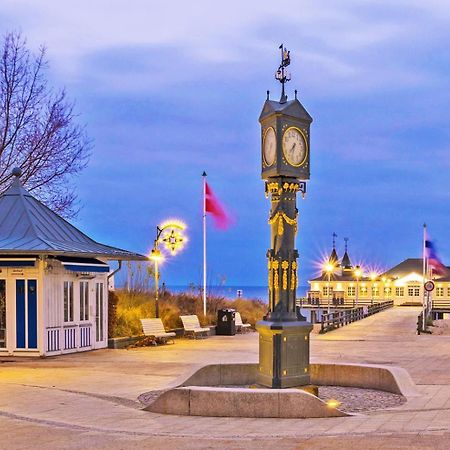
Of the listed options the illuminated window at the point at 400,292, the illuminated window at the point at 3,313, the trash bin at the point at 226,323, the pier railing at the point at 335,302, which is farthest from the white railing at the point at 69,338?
the illuminated window at the point at 400,292

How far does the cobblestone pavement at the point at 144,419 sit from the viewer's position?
9.32m

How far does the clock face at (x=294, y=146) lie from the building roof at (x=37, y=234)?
967 centimetres

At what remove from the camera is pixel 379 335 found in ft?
104

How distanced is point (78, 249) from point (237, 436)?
499 inches

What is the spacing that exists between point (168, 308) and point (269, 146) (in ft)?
59.6

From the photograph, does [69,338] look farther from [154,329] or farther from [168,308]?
[168,308]

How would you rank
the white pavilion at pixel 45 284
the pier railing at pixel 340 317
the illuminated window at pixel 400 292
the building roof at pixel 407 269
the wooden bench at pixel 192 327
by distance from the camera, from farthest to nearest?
the building roof at pixel 407 269 → the illuminated window at pixel 400 292 → the pier railing at pixel 340 317 → the wooden bench at pixel 192 327 → the white pavilion at pixel 45 284

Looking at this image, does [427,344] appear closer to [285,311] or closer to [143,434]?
[285,311]

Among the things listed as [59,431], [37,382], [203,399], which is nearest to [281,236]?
[203,399]

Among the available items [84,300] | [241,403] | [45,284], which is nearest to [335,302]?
[84,300]

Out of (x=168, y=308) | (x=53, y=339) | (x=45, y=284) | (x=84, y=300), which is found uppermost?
(x=45, y=284)

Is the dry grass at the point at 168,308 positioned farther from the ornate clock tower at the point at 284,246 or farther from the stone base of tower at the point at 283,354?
the ornate clock tower at the point at 284,246

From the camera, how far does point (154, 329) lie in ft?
82.3

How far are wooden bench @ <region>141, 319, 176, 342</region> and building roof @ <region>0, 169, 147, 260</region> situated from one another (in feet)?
7.18
